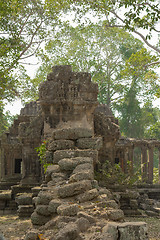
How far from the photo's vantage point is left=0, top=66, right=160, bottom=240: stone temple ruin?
4358 millimetres

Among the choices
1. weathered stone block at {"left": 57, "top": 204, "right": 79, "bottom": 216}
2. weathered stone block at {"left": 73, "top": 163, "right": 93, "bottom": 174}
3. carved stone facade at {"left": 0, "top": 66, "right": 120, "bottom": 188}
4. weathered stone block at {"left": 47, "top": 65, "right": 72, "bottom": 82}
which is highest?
weathered stone block at {"left": 47, "top": 65, "right": 72, "bottom": 82}

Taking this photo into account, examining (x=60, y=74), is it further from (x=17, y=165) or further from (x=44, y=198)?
(x=17, y=165)

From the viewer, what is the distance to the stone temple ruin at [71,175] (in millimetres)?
4358

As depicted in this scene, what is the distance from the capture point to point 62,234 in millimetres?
4004

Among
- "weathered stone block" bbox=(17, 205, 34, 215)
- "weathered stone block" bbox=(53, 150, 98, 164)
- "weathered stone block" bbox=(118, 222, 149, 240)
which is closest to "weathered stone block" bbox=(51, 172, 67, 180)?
"weathered stone block" bbox=(53, 150, 98, 164)

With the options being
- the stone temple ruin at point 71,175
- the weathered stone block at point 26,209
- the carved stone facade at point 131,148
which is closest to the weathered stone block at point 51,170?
the stone temple ruin at point 71,175

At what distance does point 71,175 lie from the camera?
6.37 meters

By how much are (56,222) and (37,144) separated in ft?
25.9

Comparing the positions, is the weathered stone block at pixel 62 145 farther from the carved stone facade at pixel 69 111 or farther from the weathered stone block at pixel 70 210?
the carved stone facade at pixel 69 111

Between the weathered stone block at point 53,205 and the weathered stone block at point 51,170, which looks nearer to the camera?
the weathered stone block at point 53,205

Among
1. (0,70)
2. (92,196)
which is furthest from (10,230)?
(0,70)

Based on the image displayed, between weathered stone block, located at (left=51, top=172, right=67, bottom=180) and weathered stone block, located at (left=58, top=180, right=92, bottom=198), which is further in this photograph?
weathered stone block, located at (left=51, top=172, right=67, bottom=180)

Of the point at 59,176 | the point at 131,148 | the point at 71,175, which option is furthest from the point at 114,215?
the point at 131,148

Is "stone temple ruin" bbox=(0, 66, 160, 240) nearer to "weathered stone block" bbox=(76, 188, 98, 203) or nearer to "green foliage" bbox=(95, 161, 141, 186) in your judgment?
"weathered stone block" bbox=(76, 188, 98, 203)
